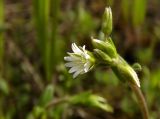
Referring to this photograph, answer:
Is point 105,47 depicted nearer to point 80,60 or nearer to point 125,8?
point 80,60

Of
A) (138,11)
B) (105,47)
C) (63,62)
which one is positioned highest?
(138,11)

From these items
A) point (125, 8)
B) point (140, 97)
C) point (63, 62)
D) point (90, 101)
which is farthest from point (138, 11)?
point (140, 97)

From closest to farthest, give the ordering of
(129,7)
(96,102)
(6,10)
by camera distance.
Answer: (96,102) → (129,7) → (6,10)

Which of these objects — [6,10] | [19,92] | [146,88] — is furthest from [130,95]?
[6,10]

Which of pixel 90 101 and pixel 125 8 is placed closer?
pixel 90 101

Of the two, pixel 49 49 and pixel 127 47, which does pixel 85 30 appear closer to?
pixel 127 47

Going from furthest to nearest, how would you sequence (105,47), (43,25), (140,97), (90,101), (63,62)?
(63,62) < (43,25) < (90,101) < (140,97) < (105,47)
